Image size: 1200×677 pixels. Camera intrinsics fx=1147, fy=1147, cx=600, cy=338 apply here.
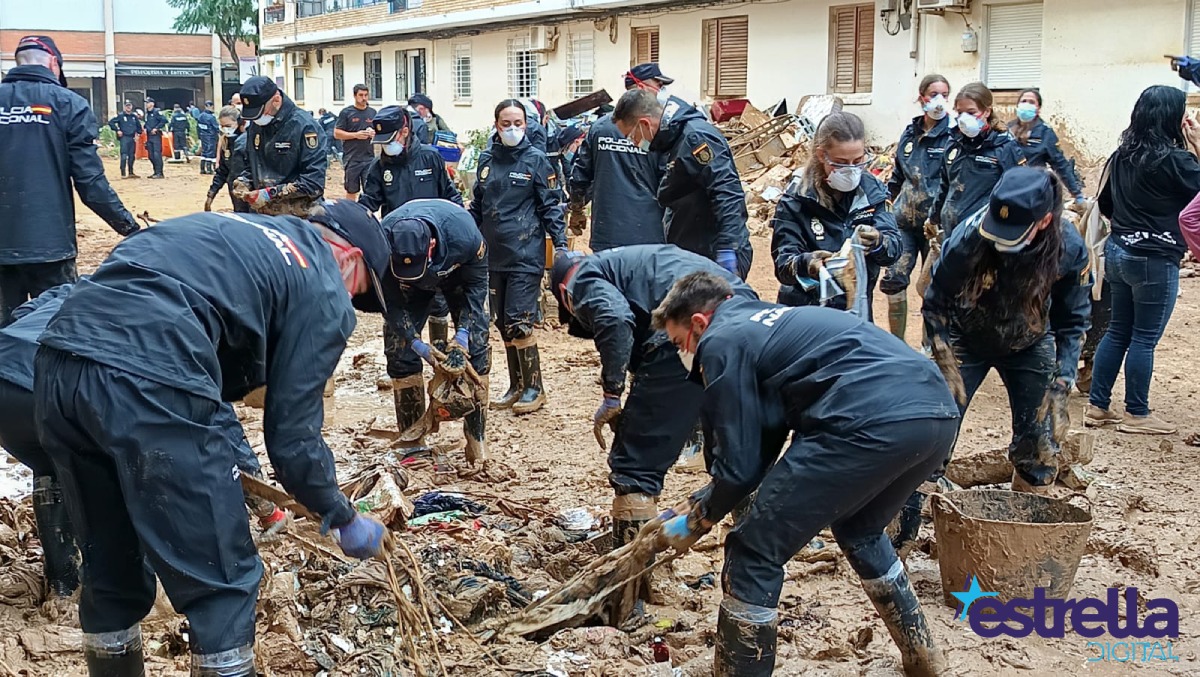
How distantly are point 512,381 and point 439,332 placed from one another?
0.71 meters

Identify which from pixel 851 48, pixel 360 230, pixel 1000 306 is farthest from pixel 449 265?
pixel 851 48

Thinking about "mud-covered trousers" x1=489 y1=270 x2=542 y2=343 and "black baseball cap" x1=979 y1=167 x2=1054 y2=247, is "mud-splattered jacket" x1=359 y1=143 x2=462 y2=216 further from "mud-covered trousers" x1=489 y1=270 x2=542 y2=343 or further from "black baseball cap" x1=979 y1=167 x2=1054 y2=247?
"black baseball cap" x1=979 y1=167 x2=1054 y2=247

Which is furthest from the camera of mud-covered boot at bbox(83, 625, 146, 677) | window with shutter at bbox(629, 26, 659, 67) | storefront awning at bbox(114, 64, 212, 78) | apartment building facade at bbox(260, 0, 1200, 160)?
storefront awning at bbox(114, 64, 212, 78)

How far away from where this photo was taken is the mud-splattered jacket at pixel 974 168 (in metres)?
7.24

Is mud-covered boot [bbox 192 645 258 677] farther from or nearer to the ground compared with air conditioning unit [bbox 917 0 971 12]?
nearer to the ground

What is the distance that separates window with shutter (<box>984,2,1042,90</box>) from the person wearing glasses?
34.4ft

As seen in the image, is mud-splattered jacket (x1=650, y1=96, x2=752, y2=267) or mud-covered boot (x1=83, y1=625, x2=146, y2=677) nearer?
mud-covered boot (x1=83, y1=625, x2=146, y2=677)

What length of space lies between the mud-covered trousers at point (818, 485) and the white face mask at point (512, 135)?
172 inches

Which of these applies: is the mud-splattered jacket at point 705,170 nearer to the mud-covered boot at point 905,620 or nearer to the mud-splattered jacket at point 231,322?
the mud-covered boot at point 905,620

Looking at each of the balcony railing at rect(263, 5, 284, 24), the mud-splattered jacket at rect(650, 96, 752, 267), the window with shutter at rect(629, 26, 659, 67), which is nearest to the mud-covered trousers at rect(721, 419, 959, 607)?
the mud-splattered jacket at rect(650, 96, 752, 267)

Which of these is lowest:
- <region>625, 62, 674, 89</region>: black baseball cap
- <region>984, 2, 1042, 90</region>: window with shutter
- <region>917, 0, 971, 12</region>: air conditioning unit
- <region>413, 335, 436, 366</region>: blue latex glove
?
<region>413, 335, 436, 366</region>: blue latex glove

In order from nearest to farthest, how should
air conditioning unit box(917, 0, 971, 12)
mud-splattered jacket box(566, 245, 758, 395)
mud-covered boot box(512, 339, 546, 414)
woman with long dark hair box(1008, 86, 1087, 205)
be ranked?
mud-splattered jacket box(566, 245, 758, 395)
mud-covered boot box(512, 339, 546, 414)
woman with long dark hair box(1008, 86, 1087, 205)
air conditioning unit box(917, 0, 971, 12)

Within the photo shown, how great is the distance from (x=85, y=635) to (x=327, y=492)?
82 cm

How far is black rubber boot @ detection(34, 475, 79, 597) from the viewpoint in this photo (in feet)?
13.8
